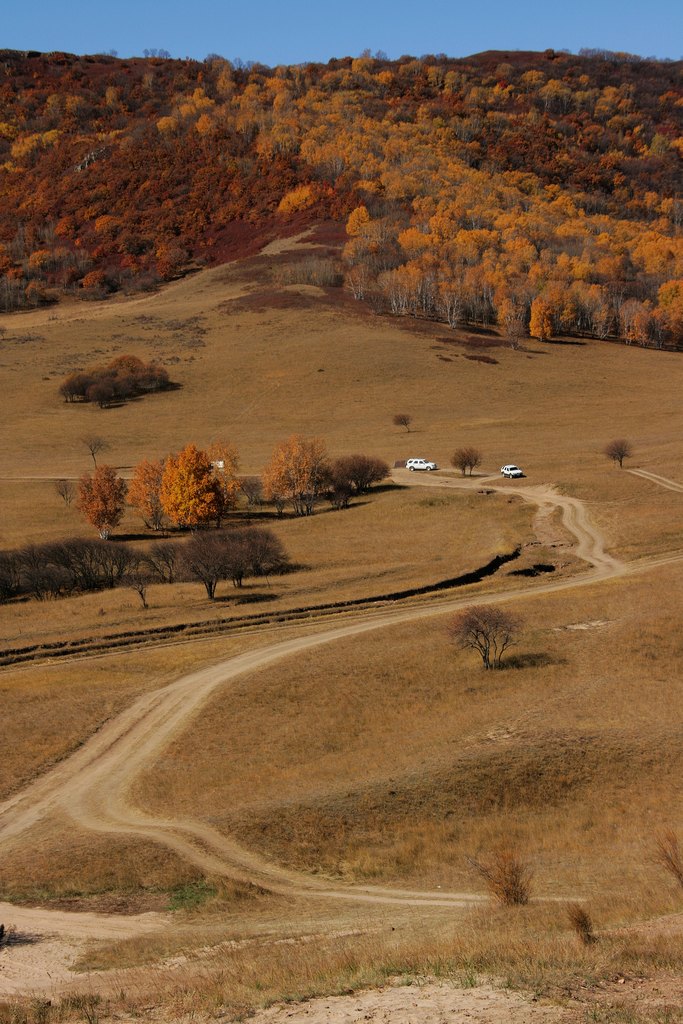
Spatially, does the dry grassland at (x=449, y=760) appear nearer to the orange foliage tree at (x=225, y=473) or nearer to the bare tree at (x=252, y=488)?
the orange foliage tree at (x=225, y=473)

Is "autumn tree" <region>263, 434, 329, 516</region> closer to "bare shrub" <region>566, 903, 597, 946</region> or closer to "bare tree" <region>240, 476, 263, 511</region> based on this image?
"bare tree" <region>240, 476, 263, 511</region>

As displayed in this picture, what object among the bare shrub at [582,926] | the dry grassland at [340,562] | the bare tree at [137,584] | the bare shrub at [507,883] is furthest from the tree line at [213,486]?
the bare shrub at [582,926]

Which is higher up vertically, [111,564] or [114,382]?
[114,382]

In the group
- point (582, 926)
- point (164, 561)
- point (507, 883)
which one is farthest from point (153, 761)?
point (164, 561)

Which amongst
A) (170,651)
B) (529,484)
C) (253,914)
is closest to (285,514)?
(529,484)

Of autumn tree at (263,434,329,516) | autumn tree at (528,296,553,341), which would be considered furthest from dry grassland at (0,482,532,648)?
autumn tree at (528,296,553,341)

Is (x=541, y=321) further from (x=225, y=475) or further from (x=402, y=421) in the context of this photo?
(x=225, y=475)
